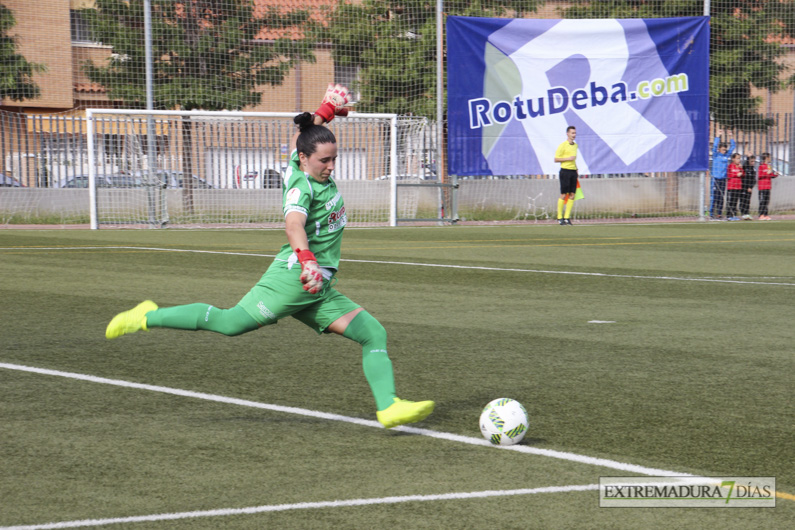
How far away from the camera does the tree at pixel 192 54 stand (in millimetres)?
22203

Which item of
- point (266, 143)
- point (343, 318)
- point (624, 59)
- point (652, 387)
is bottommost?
point (652, 387)

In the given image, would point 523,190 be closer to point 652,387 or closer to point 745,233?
point 745,233

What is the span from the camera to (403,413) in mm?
4738

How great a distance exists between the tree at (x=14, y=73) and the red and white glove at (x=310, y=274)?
77.2ft

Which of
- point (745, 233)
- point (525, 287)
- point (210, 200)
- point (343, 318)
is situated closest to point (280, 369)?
point (343, 318)

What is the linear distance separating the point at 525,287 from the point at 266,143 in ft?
43.7

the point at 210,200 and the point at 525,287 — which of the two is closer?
the point at 525,287

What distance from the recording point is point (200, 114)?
21.2 meters

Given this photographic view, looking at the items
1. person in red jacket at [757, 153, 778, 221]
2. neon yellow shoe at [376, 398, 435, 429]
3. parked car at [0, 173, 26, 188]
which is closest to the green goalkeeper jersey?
neon yellow shoe at [376, 398, 435, 429]

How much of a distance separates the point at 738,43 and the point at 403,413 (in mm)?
24278

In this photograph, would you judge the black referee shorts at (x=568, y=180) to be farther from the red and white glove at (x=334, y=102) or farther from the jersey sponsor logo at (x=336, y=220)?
the jersey sponsor logo at (x=336, y=220)

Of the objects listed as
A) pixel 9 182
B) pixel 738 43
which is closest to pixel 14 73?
pixel 9 182

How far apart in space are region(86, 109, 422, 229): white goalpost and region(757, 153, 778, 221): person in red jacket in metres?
8.60

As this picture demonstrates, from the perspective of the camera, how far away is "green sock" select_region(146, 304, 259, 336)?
5.05 meters
